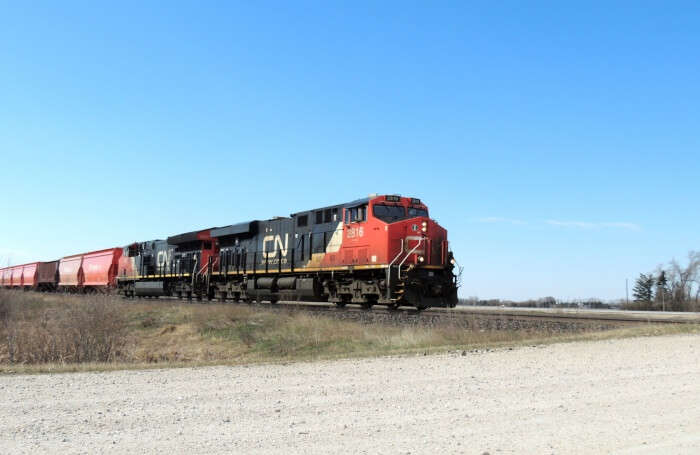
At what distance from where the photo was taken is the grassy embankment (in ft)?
37.2

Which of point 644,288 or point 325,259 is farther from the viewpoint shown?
point 644,288

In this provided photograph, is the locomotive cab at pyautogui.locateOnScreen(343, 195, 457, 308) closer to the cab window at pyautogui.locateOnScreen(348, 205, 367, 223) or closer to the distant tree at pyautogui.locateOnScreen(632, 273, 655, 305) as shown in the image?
the cab window at pyautogui.locateOnScreen(348, 205, 367, 223)

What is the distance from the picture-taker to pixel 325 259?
20859 mm

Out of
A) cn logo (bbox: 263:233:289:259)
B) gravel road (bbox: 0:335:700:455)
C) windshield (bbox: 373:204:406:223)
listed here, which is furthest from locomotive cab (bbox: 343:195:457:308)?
gravel road (bbox: 0:335:700:455)

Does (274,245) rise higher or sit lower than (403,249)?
higher

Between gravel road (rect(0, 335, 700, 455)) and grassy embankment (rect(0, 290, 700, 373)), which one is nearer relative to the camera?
gravel road (rect(0, 335, 700, 455))

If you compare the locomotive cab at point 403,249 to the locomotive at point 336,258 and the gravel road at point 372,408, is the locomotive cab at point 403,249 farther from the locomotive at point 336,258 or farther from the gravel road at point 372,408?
the gravel road at point 372,408

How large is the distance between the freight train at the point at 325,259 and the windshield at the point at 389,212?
3 centimetres

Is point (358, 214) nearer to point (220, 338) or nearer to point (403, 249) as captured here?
point (403, 249)

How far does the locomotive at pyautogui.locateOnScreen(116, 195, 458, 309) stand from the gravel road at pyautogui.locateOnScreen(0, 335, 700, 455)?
9.41m

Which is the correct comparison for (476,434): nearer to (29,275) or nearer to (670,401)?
(670,401)

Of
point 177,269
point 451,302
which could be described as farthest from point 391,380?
point 177,269

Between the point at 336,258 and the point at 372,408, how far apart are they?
14501 mm

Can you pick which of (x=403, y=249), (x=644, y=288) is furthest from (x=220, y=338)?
(x=644, y=288)
